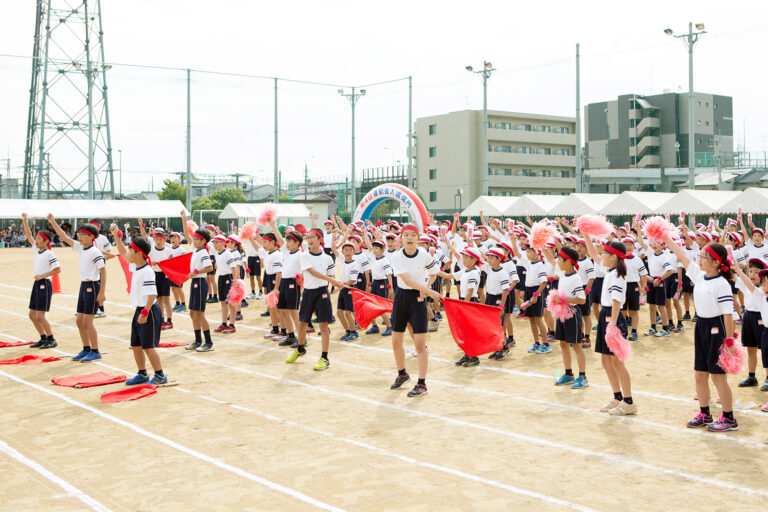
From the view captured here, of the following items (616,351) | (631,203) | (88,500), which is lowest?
(88,500)

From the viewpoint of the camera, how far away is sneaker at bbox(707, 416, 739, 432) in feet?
23.3

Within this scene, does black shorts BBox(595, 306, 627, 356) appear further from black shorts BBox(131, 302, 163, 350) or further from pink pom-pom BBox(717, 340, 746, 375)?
black shorts BBox(131, 302, 163, 350)

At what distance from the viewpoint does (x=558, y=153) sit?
3157 inches

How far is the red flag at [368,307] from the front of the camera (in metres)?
11.4

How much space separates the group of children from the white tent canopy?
37.0 metres

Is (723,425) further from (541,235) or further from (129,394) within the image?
(129,394)

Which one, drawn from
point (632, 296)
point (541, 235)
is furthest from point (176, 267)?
point (632, 296)

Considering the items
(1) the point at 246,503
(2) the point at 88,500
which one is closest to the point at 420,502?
(1) the point at 246,503

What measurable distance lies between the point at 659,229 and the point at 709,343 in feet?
4.85

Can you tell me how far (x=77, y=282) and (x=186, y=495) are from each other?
21852mm

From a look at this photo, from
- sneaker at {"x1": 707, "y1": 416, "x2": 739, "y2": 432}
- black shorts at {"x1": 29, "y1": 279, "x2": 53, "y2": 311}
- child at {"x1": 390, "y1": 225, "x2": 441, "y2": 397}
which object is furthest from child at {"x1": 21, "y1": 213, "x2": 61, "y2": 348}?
sneaker at {"x1": 707, "y1": 416, "x2": 739, "y2": 432}

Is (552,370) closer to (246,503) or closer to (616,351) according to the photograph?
(616,351)

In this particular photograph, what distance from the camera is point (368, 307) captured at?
37.6ft

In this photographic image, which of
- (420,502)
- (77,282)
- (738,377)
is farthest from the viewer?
(77,282)
